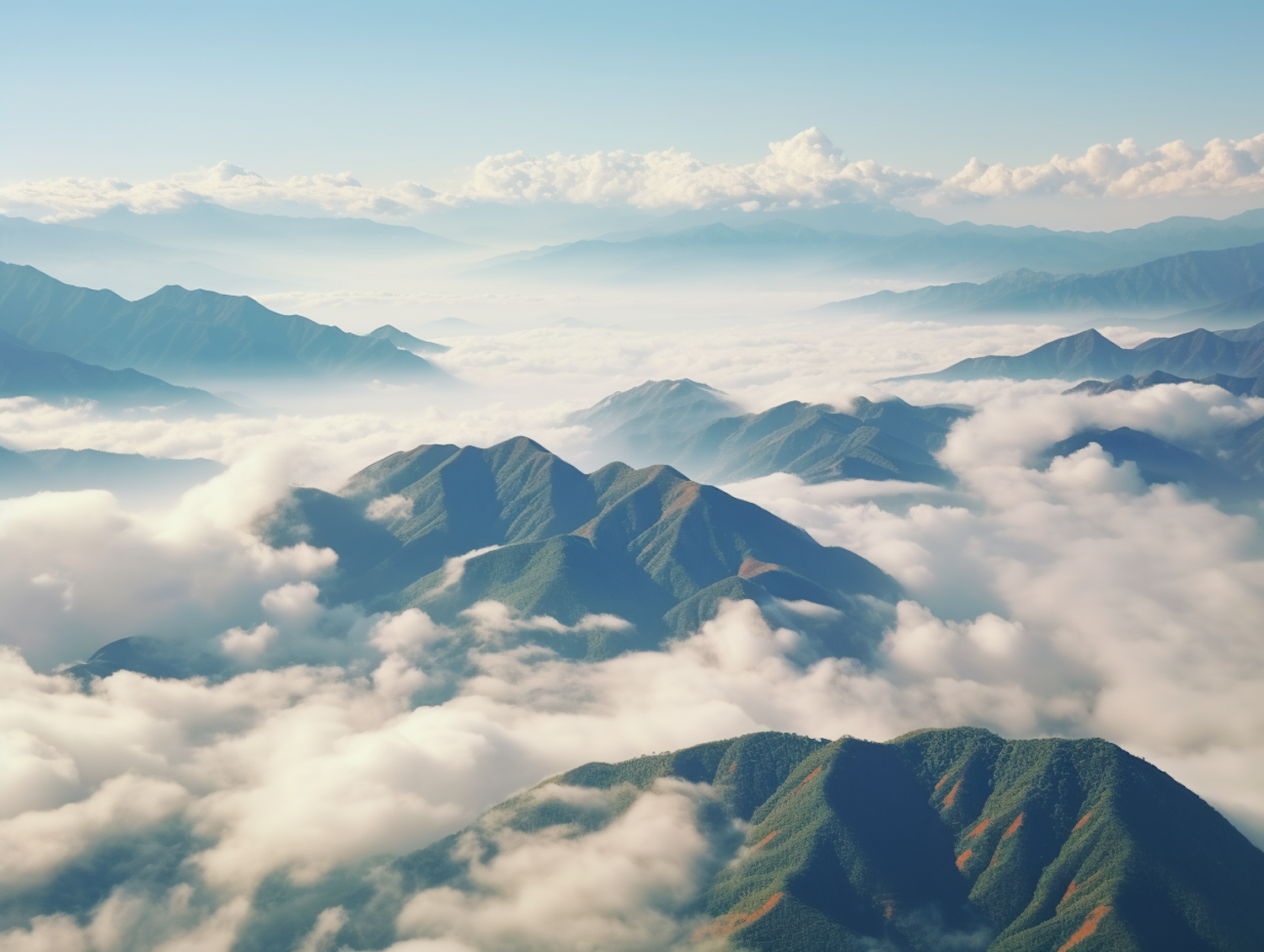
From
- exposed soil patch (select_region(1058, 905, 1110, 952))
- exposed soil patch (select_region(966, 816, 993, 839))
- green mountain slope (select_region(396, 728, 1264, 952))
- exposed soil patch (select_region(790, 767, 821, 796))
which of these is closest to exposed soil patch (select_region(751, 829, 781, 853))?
green mountain slope (select_region(396, 728, 1264, 952))

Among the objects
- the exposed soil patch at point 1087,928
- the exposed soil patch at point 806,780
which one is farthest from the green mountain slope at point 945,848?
the exposed soil patch at point 806,780

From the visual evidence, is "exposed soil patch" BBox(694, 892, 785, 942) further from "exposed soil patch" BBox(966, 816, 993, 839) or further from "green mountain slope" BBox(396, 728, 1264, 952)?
"exposed soil patch" BBox(966, 816, 993, 839)

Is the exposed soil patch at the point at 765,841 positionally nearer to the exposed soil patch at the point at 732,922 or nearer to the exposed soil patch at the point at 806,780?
the exposed soil patch at the point at 806,780

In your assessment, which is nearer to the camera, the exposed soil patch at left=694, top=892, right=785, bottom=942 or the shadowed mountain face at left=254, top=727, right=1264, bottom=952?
the shadowed mountain face at left=254, top=727, right=1264, bottom=952

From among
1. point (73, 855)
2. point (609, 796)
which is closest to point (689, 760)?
point (609, 796)

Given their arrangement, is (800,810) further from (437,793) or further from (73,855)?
(73,855)

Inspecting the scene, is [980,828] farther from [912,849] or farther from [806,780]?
[806,780]
